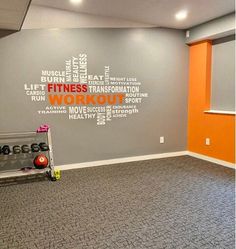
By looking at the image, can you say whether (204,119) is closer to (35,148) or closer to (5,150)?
(35,148)

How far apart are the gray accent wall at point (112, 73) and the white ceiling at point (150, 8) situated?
1.17 feet

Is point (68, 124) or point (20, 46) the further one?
point (68, 124)

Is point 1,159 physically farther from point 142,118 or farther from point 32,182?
point 142,118

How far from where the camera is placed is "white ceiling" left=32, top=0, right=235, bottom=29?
3611mm

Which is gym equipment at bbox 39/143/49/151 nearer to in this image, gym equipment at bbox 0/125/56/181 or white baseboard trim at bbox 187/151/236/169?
gym equipment at bbox 0/125/56/181

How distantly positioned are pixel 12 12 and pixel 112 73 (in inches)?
77.7

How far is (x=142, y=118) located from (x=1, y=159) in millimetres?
2534

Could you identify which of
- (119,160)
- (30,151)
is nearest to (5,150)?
(30,151)

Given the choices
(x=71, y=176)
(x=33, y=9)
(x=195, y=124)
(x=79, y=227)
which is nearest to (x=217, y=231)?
(x=79, y=227)

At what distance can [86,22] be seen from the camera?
13.8 feet

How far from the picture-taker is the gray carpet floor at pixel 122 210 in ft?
7.23

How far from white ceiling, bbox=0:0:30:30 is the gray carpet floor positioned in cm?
220

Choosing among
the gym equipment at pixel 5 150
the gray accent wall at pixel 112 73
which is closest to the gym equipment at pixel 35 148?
the gym equipment at pixel 5 150

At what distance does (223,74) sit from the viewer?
4.60 meters
